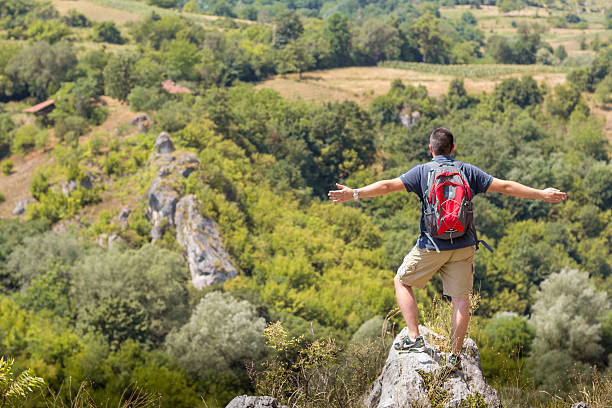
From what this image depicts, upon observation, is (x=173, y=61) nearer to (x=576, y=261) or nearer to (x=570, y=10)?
(x=576, y=261)

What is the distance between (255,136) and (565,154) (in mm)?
35871

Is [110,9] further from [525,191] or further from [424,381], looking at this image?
[424,381]

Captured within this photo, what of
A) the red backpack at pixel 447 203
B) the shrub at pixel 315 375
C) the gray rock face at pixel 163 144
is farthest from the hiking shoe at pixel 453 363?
the gray rock face at pixel 163 144

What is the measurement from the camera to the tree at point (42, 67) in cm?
6006

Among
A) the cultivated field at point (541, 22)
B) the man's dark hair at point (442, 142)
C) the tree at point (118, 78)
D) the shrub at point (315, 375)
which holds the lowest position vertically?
the cultivated field at point (541, 22)

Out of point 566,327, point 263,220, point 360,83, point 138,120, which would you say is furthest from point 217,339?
point 360,83

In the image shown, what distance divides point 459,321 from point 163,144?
39.5 metres

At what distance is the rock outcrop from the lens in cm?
3712

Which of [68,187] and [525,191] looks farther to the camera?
[68,187]

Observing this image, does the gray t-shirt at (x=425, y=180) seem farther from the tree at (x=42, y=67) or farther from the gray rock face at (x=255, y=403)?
the tree at (x=42, y=67)

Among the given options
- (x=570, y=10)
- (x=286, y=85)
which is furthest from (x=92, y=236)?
(x=570, y=10)

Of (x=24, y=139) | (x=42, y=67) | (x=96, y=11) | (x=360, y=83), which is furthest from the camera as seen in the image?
(x=96, y=11)

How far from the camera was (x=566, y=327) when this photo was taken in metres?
33.9

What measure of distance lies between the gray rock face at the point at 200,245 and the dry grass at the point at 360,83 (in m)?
32.9
